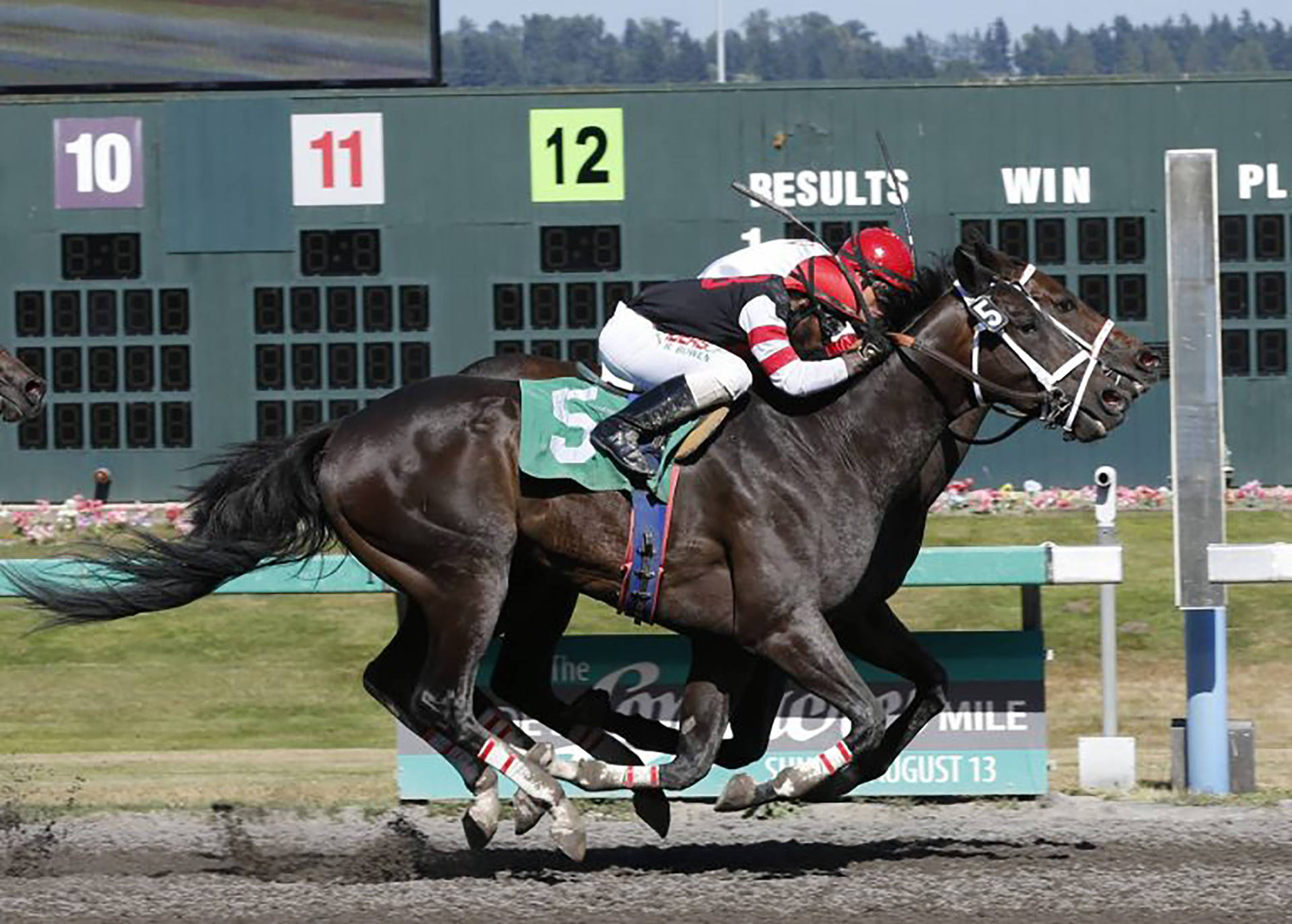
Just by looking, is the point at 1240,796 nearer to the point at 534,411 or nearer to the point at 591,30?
the point at 534,411

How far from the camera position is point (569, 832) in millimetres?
6586

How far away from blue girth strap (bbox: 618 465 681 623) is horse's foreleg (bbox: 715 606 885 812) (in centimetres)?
34

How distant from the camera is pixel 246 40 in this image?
18.2m

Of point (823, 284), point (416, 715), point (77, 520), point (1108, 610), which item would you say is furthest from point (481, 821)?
point (77, 520)

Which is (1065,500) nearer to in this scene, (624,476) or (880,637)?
(880,637)

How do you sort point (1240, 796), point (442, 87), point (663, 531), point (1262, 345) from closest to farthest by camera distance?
1. point (663, 531)
2. point (1240, 796)
3. point (1262, 345)
4. point (442, 87)

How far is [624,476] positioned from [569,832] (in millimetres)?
1054

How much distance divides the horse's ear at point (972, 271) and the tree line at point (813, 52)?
135 m

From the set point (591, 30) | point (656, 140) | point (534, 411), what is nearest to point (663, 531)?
point (534, 411)

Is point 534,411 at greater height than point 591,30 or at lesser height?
lesser

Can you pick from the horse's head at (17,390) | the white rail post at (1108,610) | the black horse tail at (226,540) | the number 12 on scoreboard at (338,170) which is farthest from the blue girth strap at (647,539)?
the number 12 on scoreboard at (338,170)

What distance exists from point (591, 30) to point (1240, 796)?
150580mm

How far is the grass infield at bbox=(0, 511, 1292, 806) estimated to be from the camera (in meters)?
9.45

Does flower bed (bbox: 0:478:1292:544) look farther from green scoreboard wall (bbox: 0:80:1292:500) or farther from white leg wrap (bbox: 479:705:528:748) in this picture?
white leg wrap (bbox: 479:705:528:748)
